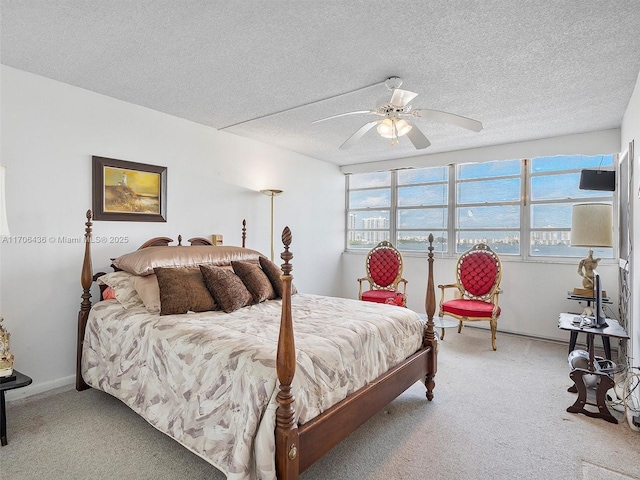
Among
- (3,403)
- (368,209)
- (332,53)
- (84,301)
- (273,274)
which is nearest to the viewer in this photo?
(3,403)

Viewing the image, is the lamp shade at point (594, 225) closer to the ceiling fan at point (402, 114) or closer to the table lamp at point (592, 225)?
the table lamp at point (592, 225)

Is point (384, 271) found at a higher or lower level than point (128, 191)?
lower

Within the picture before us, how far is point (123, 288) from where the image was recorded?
117 inches

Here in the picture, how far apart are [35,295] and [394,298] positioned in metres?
3.82

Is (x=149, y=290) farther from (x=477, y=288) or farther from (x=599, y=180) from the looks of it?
(x=599, y=180)

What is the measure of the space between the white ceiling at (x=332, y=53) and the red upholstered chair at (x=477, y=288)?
177 centimetres

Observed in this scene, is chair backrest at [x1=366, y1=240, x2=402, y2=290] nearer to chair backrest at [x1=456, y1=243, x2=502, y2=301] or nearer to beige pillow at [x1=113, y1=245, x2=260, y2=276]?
chair backrest at [x1=456, y1=243, x2=502, y2=301]

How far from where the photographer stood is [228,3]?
2016 millimetres

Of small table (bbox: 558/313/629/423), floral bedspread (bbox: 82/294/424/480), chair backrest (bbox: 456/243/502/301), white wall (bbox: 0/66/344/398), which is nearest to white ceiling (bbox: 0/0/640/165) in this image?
white wall (bbox: 0/66/344/398)

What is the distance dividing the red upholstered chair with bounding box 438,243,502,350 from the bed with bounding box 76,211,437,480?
1.50 metres

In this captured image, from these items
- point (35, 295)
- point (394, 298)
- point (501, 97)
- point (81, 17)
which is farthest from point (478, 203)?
point (35, 295)

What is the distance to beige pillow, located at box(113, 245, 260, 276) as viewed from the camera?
309 cm

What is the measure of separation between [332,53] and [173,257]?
213 cm

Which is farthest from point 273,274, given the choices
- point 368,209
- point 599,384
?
point 368,209
